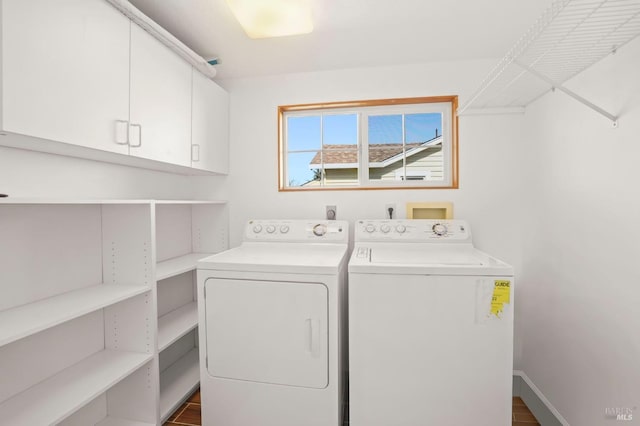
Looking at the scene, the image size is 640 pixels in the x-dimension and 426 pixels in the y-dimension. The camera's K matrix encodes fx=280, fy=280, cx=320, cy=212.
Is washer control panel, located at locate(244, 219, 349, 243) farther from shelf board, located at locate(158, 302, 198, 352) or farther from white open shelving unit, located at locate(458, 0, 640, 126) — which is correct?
white open shelving unit, located at locate(458, 0, 640, 126)

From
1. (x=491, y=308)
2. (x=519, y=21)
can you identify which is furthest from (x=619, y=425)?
(x=519, y=21)

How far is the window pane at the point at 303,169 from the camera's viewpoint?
7.91 feet

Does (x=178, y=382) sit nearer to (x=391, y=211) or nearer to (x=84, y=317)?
(x=84, y=317)

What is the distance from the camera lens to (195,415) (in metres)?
1.76

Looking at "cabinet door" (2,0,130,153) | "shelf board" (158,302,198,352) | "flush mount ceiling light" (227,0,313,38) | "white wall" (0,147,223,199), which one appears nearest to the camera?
"cabinet door" (2,0,130,153)

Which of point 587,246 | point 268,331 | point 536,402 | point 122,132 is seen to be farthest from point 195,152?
point 536,402

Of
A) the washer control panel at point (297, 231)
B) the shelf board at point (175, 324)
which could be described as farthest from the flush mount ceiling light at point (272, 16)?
the shelf board at point (175, 324)

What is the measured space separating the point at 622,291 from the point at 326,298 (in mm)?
1292

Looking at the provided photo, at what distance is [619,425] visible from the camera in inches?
47.4

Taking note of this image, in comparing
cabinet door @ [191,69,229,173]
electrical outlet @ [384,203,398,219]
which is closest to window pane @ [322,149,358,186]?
electrical outlet @ [384,203,398,219]

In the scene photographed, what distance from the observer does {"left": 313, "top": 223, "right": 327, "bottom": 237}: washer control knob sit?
79.5 inches

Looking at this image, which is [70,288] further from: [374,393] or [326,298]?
[374,393]

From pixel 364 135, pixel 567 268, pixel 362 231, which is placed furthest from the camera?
pixel 364 135

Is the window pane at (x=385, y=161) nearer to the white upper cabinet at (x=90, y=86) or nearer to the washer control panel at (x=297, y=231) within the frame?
the washer control panel at (x=297, y=231)
